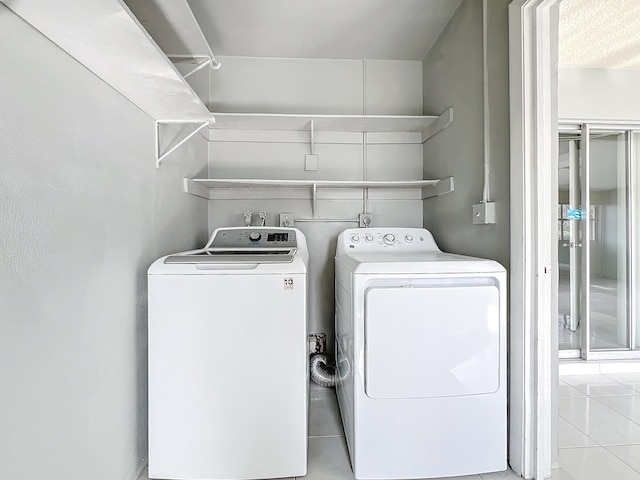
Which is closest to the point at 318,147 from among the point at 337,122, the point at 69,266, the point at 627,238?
the point at 337,122

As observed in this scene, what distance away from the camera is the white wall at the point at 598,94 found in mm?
2611

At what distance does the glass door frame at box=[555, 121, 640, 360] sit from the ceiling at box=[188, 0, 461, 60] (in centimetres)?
150

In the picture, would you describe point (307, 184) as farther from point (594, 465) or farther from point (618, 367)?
point (618, 367)

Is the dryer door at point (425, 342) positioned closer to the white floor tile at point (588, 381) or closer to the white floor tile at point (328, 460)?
the white floor tile at point (328, 460)

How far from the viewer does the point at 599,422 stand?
6.05 feet

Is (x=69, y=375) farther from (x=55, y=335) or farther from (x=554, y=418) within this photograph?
(x=554, y=418)

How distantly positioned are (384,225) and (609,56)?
2090 millimetres

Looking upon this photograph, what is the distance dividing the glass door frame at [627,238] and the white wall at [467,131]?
50.7 inches

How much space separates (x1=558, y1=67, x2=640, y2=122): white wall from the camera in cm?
261

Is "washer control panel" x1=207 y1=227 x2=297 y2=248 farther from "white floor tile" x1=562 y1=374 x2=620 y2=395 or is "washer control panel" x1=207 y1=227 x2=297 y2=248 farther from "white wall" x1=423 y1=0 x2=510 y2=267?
"white floor tile" x1=562 y1=374 x2=620 y2=395

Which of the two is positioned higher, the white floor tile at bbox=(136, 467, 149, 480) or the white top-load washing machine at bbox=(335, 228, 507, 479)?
the white top-load washing machine at bbox=(335, 228, 507, 479)

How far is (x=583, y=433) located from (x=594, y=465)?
30cm

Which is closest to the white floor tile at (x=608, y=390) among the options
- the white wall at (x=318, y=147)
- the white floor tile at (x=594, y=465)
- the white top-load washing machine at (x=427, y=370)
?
the white floor tile at (x=594, y=465)

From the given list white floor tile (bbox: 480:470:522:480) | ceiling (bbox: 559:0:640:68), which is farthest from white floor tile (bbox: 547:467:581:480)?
ceiling (bbox: 559:0:640:68)
